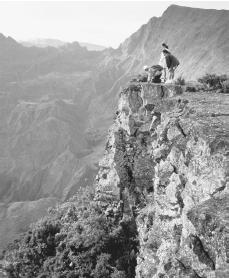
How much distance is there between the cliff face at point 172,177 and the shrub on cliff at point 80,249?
1518 millimetres

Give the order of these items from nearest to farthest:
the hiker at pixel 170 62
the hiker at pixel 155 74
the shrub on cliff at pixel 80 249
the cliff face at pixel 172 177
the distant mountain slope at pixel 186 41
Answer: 1. the cliff face at pixel 172 177
2. the shrub on cliff at pixel 80 249
3. the hiker at pixel 170 62
4. the hiker at pixel 155 74
5. the distant mountain slope at pixel 186 41

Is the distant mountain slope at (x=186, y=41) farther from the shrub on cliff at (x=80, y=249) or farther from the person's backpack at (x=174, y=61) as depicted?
the shrub on cliff at (x=80, y=249)

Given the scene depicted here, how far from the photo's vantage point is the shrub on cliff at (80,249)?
29031 millimetres

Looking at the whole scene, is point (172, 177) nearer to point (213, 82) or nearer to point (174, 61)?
point (174, 61)

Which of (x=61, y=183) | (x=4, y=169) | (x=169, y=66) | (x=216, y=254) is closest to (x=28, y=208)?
(x=61, y=183)

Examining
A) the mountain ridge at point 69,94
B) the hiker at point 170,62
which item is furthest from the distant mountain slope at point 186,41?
the hiker at point 170,62

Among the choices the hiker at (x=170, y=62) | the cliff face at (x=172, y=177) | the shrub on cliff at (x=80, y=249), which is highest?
the hiker at (x=170, y=62)

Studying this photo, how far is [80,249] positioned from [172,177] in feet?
37.8

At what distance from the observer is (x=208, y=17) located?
110125mm

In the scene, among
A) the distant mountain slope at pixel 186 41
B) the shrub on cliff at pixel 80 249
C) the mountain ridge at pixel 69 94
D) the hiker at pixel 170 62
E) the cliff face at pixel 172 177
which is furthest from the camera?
the mountain ridge at pixel 69 94

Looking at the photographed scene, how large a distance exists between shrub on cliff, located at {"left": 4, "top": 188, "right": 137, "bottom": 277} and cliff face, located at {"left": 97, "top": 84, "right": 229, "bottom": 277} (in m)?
1.52

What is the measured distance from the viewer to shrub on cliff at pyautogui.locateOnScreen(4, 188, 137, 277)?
29031 mm

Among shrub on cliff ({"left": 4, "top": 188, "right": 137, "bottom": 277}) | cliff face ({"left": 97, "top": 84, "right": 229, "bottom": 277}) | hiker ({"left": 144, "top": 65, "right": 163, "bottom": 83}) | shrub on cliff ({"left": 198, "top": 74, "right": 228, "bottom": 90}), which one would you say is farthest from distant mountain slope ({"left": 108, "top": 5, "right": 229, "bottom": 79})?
shrub on cliff ({"left": 4, "top": 188, "right": 137, "bottom": 277})

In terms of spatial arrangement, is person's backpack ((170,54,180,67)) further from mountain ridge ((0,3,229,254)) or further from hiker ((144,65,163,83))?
mountain ridge ((0,3,229,254))
